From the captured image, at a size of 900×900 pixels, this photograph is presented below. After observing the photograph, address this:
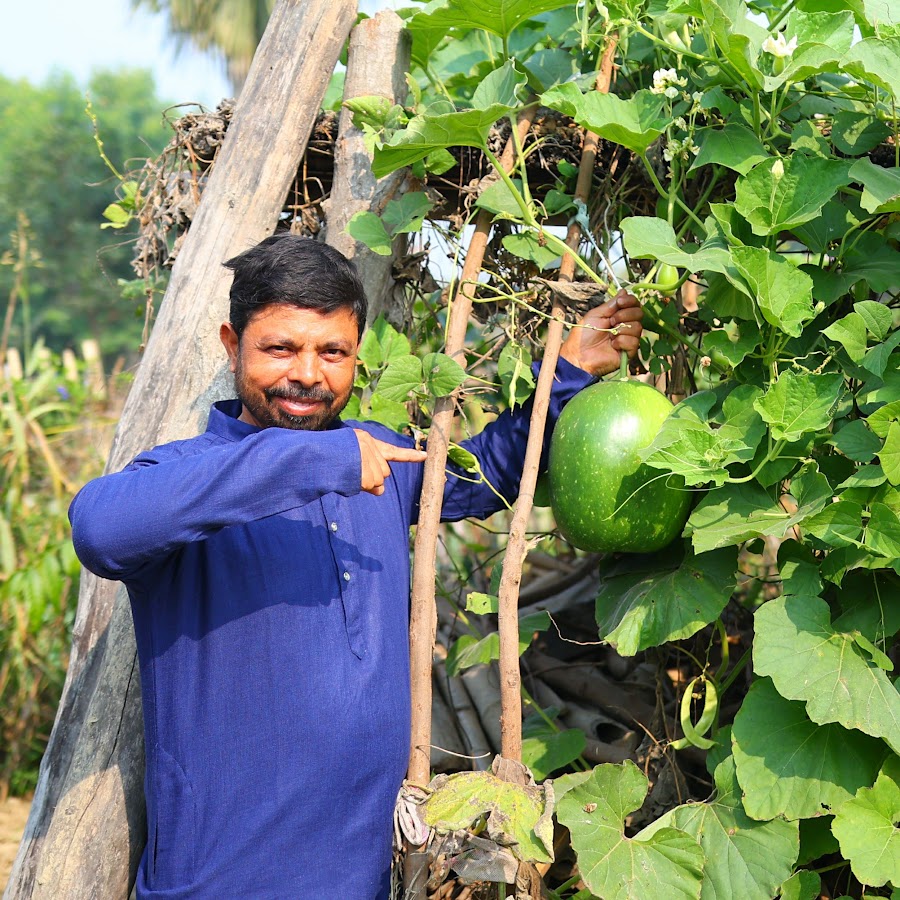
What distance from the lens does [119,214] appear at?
8.52 ft

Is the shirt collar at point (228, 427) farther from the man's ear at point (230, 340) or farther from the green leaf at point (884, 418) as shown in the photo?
the green leaf at point (884, 418)

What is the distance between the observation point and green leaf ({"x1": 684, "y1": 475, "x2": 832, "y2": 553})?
5.17 ft

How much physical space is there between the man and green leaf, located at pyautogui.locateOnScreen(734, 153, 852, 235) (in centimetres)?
71

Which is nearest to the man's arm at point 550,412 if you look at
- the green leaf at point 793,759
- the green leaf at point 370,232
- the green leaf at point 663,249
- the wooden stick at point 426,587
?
the wooden stick at point 426,587

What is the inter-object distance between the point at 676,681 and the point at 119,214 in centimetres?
185

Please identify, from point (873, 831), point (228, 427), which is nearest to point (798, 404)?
point (873, 831)

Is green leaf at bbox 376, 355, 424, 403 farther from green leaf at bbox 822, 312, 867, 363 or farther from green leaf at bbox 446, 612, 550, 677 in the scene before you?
green leaf at bbox 822, 312, 867, 363

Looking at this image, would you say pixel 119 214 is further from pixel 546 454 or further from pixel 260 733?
pixel 260 733

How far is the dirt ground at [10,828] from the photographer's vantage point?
349 centimetres

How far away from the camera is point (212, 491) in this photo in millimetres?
1446

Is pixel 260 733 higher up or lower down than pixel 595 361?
lower down

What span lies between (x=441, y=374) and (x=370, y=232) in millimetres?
408

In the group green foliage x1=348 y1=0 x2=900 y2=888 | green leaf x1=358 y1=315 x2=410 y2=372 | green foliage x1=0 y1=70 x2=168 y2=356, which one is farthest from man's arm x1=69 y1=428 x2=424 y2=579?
green foliage x1=0 y1=70 x2=168 y2=356

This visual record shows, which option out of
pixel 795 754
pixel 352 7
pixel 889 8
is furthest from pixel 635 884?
pixel 352 7
